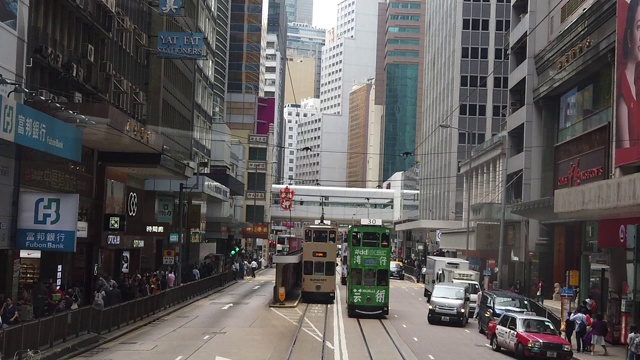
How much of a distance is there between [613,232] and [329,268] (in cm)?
1649

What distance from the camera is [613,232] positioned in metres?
31.8

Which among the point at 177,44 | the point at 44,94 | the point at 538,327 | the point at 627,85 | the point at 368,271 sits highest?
the point at 177,44

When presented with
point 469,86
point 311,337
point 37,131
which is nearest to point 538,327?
point 311,337

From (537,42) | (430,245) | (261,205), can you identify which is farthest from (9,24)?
(261,205)

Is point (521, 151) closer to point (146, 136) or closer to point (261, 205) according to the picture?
point (146, 136)

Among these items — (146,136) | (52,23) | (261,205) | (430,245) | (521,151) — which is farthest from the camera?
(261,205)

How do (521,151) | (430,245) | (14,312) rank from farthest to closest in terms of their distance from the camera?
(430,245)
(521,151)
(14,312)

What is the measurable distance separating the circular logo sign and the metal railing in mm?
5343

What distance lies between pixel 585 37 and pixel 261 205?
7664 cm

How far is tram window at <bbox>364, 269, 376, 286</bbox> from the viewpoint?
Answer: 125 ft

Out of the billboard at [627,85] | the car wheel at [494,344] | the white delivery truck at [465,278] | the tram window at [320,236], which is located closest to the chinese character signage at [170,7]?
the tram window at [320,236]

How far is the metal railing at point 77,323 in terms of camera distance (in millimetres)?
18828

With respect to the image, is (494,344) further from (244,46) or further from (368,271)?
(244,46)

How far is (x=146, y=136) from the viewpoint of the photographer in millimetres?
33188
